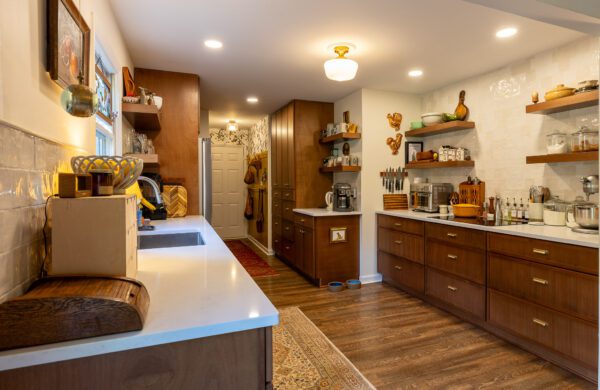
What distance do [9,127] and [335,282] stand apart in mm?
3455

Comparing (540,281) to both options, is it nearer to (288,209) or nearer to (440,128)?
(440,128)

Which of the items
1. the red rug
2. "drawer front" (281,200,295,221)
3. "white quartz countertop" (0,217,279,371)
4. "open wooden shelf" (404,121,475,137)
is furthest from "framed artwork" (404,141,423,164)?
"white quartz countertop" (0,217,279,371)

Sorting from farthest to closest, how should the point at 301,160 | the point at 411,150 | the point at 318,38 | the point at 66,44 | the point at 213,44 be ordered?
the point at 301,160 → the point at 411,150 → the point at 213,44 → the point at 318,38 → the point at 66,44

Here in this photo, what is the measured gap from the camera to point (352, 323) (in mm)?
2887

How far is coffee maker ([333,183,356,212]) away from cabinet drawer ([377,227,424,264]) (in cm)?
49

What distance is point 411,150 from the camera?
4227 mm

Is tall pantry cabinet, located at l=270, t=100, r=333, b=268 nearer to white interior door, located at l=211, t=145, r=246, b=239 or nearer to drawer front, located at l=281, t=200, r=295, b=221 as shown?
drawer front, located at l=281, t=200, r=295, b=221

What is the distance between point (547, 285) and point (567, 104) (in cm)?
133

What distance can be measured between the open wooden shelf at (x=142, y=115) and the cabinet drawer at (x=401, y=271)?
2.84m

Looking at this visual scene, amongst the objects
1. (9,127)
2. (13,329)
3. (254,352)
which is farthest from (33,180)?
(254,352)

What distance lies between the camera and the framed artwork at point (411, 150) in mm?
4223

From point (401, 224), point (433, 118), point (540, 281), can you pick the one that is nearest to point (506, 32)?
point (433, 118)

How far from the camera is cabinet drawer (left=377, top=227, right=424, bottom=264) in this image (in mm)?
3453

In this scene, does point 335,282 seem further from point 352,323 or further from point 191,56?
point 191,56
